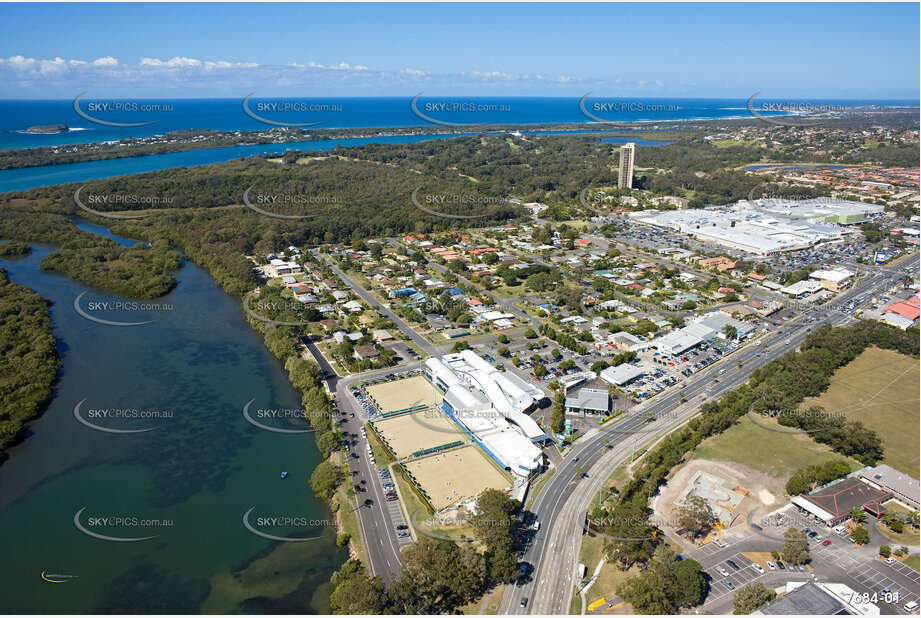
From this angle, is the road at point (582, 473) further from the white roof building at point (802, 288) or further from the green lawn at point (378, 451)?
the green lawn at point (378, 451)

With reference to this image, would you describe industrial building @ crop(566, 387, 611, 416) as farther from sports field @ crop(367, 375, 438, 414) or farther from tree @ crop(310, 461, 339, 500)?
tree @ crop(310, 461, 339, 500)

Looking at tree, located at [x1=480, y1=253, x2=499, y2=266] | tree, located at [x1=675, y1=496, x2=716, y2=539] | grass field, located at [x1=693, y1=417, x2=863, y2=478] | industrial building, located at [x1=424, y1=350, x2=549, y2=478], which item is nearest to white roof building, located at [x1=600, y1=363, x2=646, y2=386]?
industrial building, located at [x1=424, y1=350, x2=549, y2=478]

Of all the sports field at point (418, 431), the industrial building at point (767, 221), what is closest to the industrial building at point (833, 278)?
the industrial building at point (767, 221)

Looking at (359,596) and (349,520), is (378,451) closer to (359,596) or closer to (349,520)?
(349,520)

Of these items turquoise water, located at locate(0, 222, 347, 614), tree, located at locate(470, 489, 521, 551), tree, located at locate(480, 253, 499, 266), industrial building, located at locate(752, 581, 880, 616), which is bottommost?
turquoise water, located at locate(0, 222, 347, 614)

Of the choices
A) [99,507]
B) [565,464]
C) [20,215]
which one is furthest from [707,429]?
[20,215]

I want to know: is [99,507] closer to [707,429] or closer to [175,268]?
[707,429]

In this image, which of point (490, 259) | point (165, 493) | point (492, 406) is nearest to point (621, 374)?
point (492, 406)
